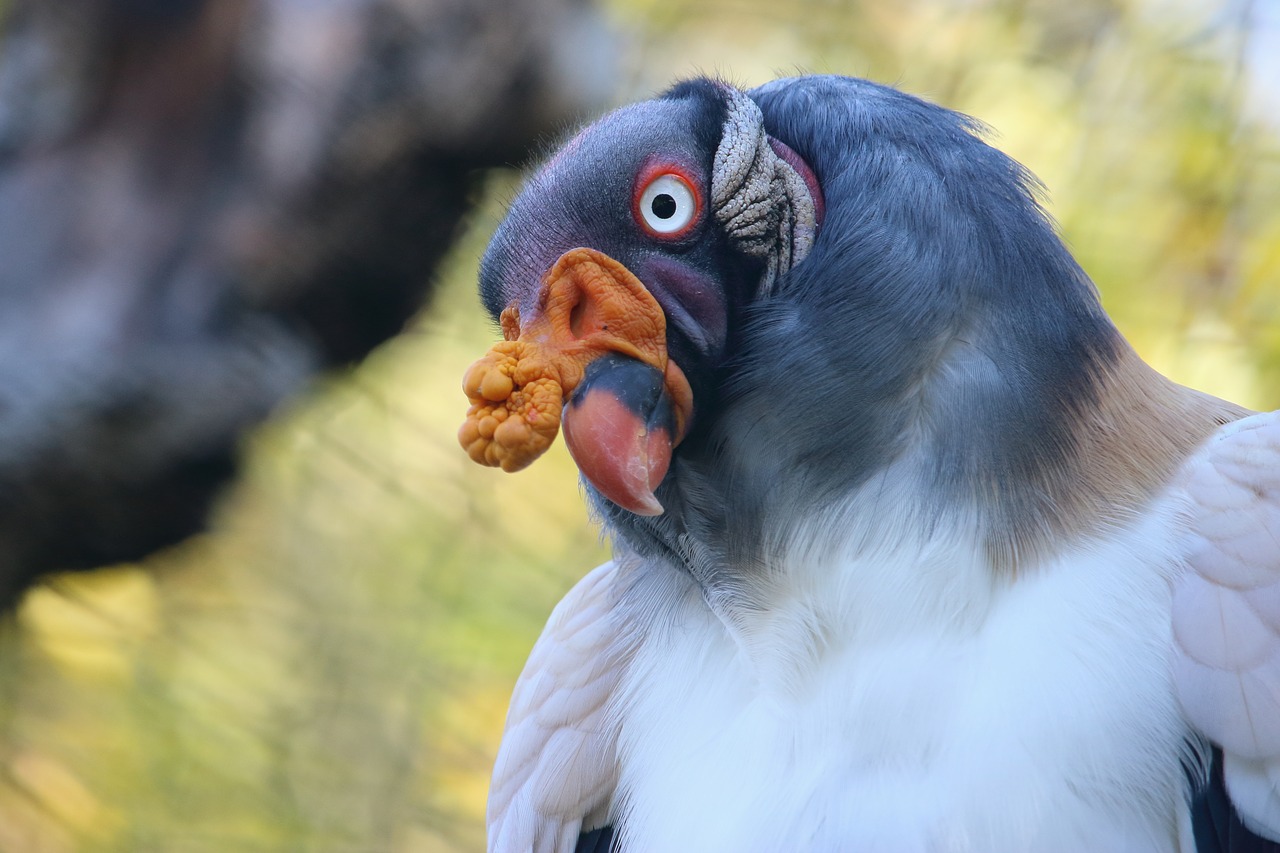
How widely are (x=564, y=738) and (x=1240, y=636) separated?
919 millimetres

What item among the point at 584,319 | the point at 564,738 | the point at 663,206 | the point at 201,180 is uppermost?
the point at 663,206

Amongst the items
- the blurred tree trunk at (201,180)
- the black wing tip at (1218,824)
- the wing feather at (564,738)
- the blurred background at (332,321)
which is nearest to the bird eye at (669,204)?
the wing feather at (564,738)

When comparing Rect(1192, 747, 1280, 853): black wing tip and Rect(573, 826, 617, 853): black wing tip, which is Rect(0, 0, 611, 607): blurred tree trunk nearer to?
Rect(573, 826, 617, 853): black wing tip

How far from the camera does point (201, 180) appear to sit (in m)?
3.48

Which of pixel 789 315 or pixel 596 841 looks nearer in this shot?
pixel 789 315

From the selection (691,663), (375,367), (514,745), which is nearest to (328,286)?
(375,367)

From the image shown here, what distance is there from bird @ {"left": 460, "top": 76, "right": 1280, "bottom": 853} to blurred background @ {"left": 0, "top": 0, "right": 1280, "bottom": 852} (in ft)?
5.79

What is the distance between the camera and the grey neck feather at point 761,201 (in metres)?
1.42

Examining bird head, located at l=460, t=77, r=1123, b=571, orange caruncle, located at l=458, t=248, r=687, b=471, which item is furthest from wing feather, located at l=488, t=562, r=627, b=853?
orange caruncle, located at l=458, t=248, r=687, b=471

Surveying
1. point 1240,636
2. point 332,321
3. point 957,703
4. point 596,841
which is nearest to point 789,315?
point 957,703

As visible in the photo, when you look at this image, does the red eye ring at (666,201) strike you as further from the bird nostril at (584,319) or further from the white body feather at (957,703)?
the white body feather at (957,703)

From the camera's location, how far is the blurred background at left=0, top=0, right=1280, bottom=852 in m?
3.44

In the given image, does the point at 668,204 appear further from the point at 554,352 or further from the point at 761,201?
the point at 554,352

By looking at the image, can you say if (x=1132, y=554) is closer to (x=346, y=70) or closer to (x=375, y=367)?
(x=346, y=70)
